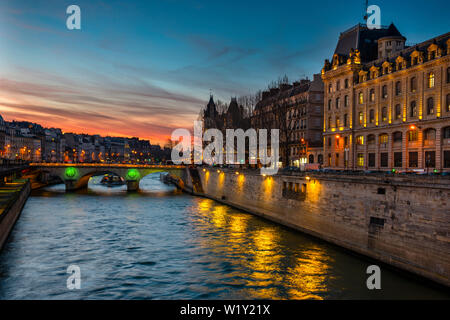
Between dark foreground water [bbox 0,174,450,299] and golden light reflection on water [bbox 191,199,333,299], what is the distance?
0.05 meters

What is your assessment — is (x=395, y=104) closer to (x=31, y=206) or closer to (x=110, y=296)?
(x=110, y=296)

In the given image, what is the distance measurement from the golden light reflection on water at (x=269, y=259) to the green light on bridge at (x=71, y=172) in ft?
155

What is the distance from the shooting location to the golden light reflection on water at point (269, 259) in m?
21.0

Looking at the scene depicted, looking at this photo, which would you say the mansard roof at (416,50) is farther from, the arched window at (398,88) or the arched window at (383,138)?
the arched window at (383,138)

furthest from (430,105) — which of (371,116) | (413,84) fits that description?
(371,116)

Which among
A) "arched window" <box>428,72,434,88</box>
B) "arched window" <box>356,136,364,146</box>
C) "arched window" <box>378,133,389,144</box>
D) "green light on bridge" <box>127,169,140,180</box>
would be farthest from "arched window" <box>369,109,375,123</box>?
"green light on bridge" <box>127,169,140,180</box>

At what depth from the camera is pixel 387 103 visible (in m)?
48.8

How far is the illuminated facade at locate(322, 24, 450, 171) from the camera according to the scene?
41594 mm

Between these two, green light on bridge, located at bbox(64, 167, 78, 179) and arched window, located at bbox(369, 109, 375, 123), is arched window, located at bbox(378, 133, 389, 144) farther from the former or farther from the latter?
green light on bridge, located at bbox(64, 167, 78, 179)

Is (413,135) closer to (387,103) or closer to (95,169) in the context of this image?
(387,103)

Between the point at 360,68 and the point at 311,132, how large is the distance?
20212 mm

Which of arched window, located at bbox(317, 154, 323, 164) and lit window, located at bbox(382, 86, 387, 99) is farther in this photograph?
arched window, located at bbox(317, 154, 323, 164)

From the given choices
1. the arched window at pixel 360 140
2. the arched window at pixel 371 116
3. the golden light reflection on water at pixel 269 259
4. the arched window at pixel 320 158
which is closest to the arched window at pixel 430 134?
the arched window at pixel 371 116

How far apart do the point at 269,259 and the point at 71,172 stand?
6222 cm
